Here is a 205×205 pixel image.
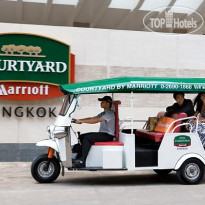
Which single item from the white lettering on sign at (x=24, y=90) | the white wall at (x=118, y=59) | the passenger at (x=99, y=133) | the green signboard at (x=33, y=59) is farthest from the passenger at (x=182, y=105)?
the white lettering on sign at (x=24, y=90)

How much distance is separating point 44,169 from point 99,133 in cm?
131

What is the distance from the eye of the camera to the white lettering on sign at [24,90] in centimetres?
1185

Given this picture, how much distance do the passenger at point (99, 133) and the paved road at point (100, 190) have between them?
571 millimetres

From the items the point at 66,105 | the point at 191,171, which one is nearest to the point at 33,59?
the point at 66,105

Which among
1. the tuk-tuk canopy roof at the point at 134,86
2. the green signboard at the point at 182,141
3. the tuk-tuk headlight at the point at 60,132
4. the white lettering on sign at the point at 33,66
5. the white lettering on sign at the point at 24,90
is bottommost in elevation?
the green signboard at the point at 182,141

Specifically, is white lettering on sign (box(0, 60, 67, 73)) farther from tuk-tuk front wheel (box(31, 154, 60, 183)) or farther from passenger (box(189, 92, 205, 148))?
passenger (box(189, 92, 205, 148))

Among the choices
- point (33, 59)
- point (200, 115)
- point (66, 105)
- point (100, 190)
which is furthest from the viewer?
point (33, 59)

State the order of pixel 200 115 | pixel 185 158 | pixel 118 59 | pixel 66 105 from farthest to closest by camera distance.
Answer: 1. pixel 118 59
2. pixel 200 115
3. pixel 66 105
4. pixel 185 158

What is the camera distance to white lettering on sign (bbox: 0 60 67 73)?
11.9 meters

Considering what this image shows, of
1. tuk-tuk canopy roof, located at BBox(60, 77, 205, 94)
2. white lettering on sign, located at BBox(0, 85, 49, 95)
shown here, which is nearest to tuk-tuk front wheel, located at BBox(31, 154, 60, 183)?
tuk-tuk canopy roof, located at BBox(60, 77, 205, 94)

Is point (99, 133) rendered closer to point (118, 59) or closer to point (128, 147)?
point (128, 147)

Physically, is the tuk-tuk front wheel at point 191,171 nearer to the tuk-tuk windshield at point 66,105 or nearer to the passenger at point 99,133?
the passenger at point 99,133

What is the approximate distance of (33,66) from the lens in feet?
39.6

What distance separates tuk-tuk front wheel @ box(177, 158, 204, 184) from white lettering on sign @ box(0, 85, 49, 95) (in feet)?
17.4
